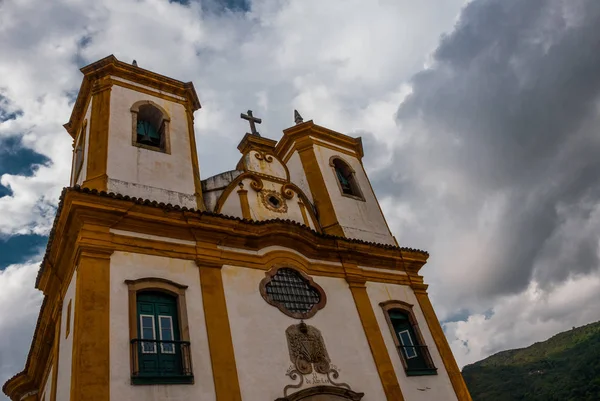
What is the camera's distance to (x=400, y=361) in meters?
11.1

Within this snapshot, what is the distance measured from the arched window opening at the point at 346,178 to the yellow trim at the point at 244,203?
393cm

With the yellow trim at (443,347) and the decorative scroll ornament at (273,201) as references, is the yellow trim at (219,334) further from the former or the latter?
the yellow trim at (443,347)

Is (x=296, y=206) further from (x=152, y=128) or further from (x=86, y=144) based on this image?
(x=86, y=144)

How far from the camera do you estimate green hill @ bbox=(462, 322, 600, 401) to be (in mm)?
46312

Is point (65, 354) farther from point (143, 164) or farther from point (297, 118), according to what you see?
point (297, 118)

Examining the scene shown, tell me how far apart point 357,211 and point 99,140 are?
304 inches

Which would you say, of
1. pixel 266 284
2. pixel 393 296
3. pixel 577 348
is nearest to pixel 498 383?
pixel 577 348

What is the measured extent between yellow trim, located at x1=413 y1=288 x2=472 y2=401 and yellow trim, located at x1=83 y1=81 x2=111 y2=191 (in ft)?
29.2

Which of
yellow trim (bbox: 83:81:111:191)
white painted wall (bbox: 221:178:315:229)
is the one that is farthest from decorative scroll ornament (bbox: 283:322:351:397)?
yellow trim (bbox: 83:81:111:191)

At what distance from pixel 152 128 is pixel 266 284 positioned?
5.71m

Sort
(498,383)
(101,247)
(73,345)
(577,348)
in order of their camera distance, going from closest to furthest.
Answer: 1. (73,345)
2. (101,247)
3. (498,383)
4. (577,348)

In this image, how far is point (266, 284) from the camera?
10.3 metres

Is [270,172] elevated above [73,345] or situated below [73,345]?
above

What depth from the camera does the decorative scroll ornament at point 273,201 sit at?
12445 mm
